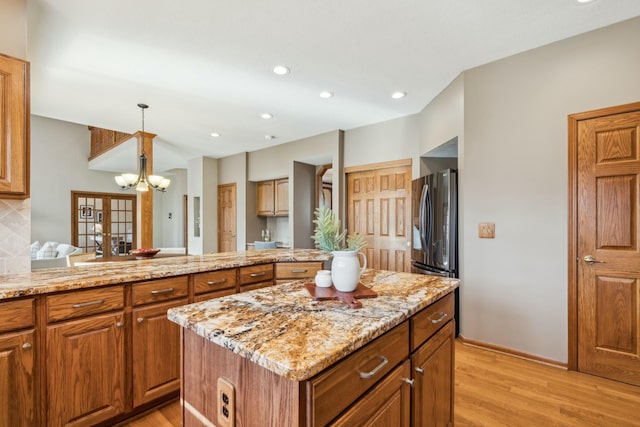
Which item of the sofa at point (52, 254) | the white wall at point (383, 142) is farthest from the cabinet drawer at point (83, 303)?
the sofa at point (52, 254)

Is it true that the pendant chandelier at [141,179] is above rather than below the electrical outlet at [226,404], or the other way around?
above

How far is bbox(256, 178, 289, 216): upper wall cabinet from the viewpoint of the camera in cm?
587

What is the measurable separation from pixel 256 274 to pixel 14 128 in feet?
5.72

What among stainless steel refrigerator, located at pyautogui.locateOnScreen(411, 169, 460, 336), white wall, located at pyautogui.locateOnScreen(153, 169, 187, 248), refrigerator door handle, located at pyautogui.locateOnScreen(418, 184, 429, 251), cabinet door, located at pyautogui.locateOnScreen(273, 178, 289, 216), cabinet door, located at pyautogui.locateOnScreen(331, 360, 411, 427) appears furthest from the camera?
white wall, located at pyautogui.locateOnScreen(153, 169, 187, 248)

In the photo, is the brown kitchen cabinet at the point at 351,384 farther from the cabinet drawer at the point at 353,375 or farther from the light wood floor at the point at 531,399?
the light wood floor at the point at 531,399

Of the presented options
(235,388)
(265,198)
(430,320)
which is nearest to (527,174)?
(430,320)

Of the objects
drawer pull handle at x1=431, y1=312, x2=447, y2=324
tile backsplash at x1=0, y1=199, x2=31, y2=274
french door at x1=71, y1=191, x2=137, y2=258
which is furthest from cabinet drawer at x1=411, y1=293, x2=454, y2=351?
french door at x1=71, y1=191, x2=137, y2=258

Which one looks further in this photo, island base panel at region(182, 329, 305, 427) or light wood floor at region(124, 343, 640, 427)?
light wood floor at region(124, 343, 640, 427)

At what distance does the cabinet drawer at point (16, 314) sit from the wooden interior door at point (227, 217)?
495 centimetres

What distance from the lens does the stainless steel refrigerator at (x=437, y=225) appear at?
3.03 m

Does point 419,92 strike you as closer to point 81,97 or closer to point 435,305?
point 435,305

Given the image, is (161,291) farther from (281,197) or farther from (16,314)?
(281,197)

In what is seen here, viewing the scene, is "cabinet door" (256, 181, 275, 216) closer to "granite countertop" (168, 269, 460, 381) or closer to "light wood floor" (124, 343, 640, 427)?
"light wood floor" (124, 343, 640, 427)

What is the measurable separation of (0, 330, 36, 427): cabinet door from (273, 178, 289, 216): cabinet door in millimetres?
4492
